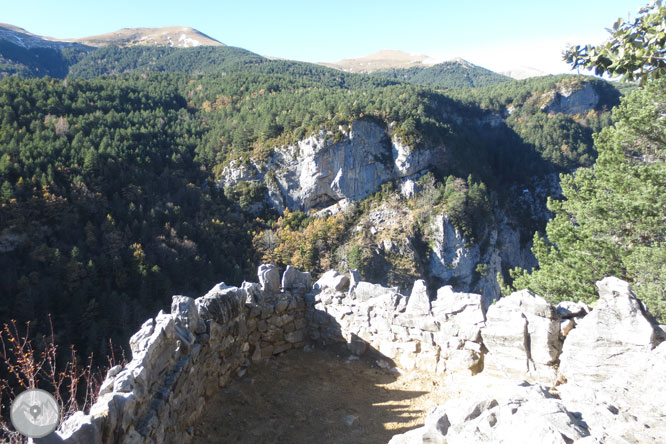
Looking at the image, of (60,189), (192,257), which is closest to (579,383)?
(192,257)

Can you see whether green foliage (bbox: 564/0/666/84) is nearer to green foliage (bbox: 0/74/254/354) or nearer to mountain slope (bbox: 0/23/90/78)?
green foliage (bbox: 0/74/254/354)

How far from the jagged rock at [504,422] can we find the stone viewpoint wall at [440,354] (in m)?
0.01

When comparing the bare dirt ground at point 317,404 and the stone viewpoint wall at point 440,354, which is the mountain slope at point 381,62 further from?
the bare dirt ground at point 317,404

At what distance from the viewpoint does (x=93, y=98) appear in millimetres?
57938

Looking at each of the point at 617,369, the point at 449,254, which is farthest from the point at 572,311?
the point at 449,254

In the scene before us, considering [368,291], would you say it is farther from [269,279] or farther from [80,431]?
[80,431]

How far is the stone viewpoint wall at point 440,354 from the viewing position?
128 inches

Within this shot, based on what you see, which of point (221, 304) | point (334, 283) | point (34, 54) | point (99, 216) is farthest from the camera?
point (34, 54)

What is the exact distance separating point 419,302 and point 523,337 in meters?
1.68

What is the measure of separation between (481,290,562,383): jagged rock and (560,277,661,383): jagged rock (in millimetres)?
387

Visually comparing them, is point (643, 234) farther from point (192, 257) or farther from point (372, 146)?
point (372, 146)

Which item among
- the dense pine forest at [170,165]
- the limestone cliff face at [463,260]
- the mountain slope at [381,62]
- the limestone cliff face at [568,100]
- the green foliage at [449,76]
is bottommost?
the limestone cliff face at [463,260]

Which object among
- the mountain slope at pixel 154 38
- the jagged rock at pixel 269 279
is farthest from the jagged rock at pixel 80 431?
the mountain slope at pixel 154 38

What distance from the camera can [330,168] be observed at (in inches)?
2195
